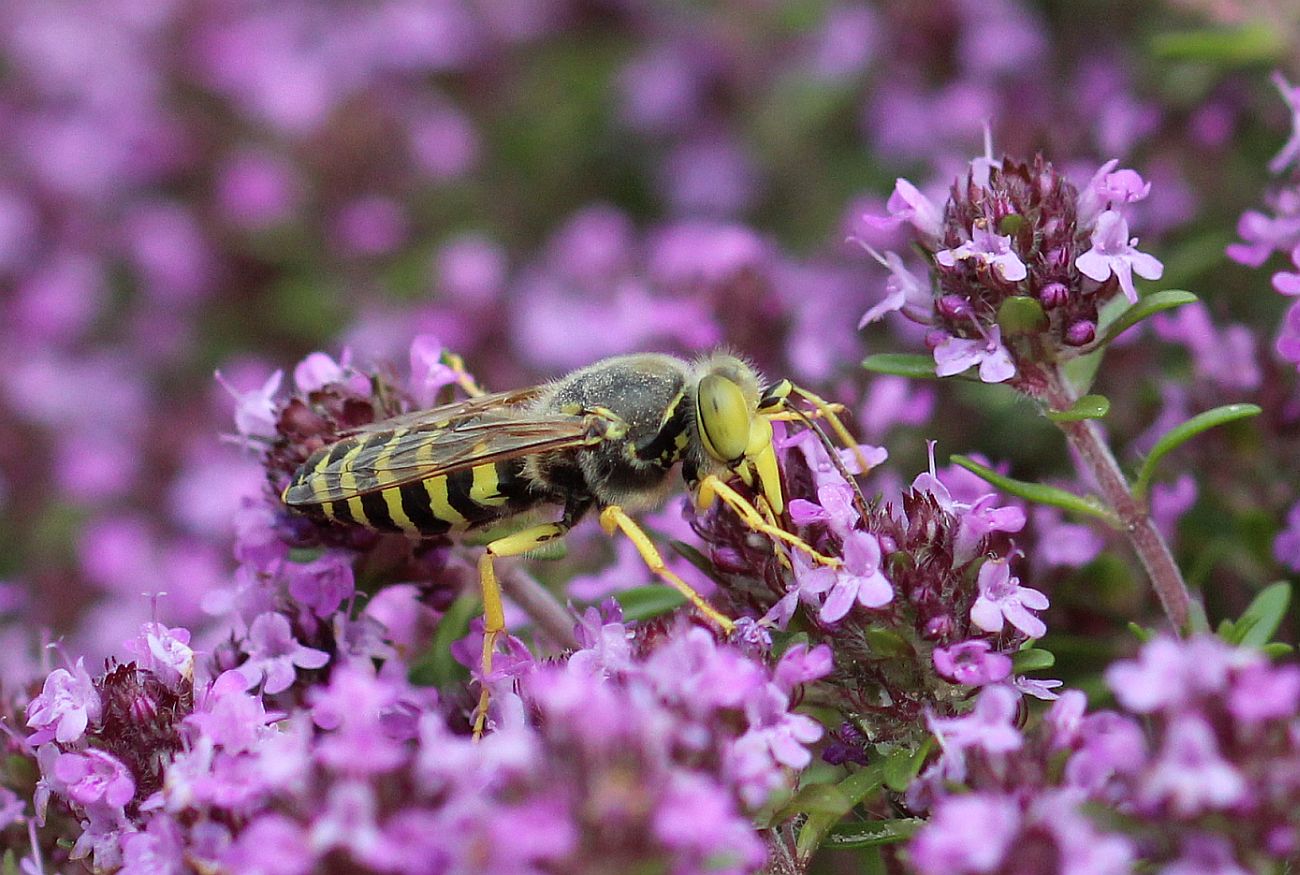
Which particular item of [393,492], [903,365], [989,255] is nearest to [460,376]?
[393,492]

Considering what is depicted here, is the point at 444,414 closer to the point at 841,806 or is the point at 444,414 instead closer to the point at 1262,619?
the point at 841,806

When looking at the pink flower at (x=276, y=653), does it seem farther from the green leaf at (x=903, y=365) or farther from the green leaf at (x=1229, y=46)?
the green leaf at (x=1229, y=46)

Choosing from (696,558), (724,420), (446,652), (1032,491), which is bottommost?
(446,652)

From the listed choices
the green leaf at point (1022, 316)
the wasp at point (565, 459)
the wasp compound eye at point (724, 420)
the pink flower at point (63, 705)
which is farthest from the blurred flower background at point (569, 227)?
the green leaf at point (1022, 316)

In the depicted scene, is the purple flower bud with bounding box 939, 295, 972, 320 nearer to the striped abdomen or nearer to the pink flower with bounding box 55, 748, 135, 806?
the striped abdomen

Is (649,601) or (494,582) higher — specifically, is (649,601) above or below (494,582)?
below

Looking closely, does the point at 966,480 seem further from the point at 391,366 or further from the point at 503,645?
the point at 391,366
